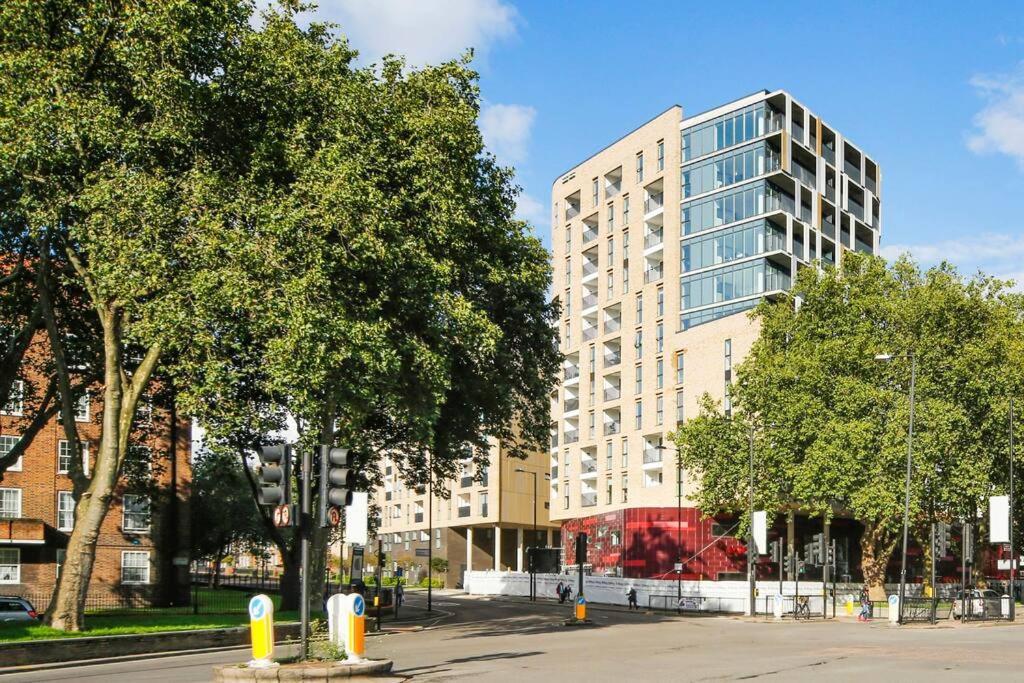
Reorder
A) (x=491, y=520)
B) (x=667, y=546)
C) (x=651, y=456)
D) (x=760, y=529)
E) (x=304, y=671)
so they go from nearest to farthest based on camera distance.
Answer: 1. (x=304, y=671)
2. (x=760, y=529)
3. (x=667, y=546)
4. (x=651, y=456)
5. (x=491, y=520)

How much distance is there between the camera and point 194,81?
28.1 meters

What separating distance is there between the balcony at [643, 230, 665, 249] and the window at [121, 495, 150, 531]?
144ft

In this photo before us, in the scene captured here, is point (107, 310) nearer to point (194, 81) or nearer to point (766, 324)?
point (194, 81)

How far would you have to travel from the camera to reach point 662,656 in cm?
2509

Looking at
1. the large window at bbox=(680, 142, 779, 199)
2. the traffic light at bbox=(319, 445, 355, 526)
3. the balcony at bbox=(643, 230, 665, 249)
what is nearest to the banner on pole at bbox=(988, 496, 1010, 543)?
the large window at bbox=(680, 142, 779, 199)

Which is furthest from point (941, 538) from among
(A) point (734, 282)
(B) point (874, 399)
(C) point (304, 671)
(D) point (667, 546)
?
(A) point (734, 282)

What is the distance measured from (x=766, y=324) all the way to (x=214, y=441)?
43706 mm

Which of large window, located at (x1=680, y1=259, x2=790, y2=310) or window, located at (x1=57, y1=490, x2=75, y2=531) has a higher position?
large window, located at (x1=680, y1=259, x2=790, y2=310)

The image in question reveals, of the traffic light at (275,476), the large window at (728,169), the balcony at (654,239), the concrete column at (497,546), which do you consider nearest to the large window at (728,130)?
the large window at (728,169)

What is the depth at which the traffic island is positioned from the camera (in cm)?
1770

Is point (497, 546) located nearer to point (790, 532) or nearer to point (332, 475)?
point (790, 532)

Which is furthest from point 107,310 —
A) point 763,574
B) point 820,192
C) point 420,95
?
point 820,192

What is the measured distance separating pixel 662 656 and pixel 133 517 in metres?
40.0

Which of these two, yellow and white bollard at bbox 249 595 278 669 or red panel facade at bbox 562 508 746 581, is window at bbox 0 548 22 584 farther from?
yellow and white bollard at bbox 249 595 278 669
